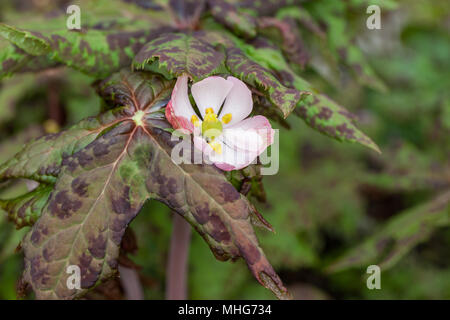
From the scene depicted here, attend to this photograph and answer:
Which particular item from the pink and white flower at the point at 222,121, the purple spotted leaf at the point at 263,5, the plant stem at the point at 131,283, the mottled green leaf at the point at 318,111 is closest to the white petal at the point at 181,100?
the pink and white flower at the point at 222,121

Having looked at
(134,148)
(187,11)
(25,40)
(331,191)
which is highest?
(187,11)

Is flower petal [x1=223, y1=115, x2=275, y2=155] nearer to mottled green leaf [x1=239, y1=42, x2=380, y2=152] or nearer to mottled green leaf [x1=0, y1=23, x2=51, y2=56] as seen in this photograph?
mottled green leaf [x1=239, y1=42, x2=380, y2=152]

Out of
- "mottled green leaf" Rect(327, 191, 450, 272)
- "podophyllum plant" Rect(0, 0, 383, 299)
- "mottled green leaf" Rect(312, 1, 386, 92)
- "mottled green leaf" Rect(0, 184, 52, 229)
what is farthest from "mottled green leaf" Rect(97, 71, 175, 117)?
"mottled green leaf" Rect(327, 191, 450, 272)

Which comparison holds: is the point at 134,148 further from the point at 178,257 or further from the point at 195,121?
the point at 178,257

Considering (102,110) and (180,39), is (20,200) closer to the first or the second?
(102,110)

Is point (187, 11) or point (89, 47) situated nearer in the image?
point (89, 47)

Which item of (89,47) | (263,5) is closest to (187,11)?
(263,5)

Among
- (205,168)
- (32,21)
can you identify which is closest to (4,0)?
(32,21)
